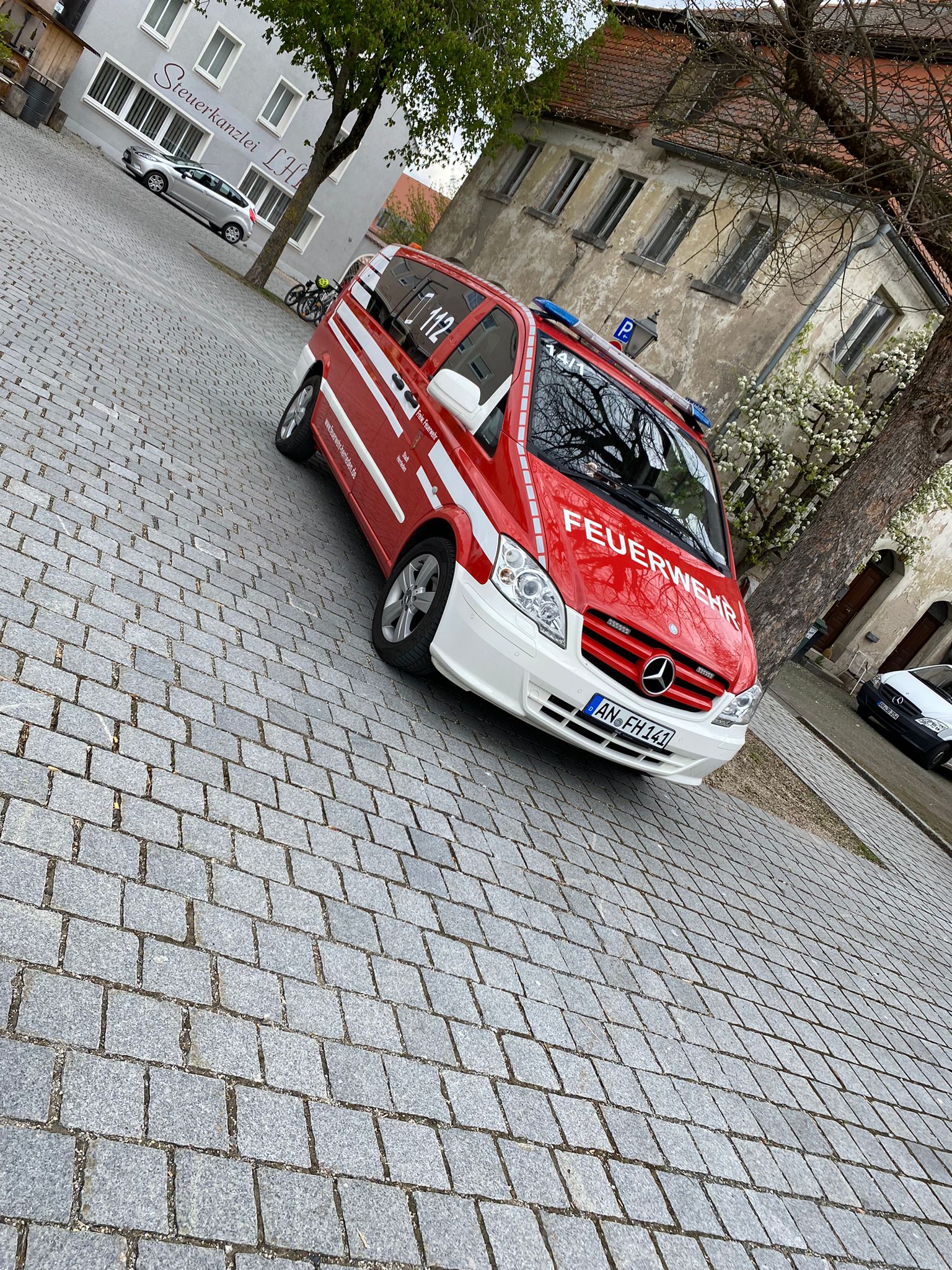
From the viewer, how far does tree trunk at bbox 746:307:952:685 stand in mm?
8180

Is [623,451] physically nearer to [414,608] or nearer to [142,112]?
[414,608]

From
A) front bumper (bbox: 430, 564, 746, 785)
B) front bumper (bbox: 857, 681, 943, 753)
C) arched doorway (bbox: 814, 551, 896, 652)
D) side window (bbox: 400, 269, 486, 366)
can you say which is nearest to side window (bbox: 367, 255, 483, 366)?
side window (bbox: 400, 269, 486, 366)

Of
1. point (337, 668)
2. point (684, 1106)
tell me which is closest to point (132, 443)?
point (337, 668)

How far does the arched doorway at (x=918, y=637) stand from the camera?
24.8 meters

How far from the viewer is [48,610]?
13.8ft

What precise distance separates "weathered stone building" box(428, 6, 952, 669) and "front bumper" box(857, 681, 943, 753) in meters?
5.05

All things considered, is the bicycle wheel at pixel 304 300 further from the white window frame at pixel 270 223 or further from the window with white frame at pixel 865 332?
the white window frame at pixel 270 223

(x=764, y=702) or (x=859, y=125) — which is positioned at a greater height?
(x=859, y=125)

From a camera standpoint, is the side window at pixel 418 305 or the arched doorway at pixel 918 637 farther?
the arched doorway at pixel 918 637

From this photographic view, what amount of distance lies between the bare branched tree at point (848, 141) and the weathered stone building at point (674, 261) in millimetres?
6584

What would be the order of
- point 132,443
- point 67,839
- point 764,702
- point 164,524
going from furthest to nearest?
point 764,702
point 132,443
point 164,524
point 67,839

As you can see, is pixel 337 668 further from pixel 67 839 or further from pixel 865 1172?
pixel 865 1172

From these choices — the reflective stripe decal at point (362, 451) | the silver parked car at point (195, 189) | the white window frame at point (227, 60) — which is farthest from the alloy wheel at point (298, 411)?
the white window frame at point (227, 60)

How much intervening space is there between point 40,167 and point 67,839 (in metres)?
17.7
